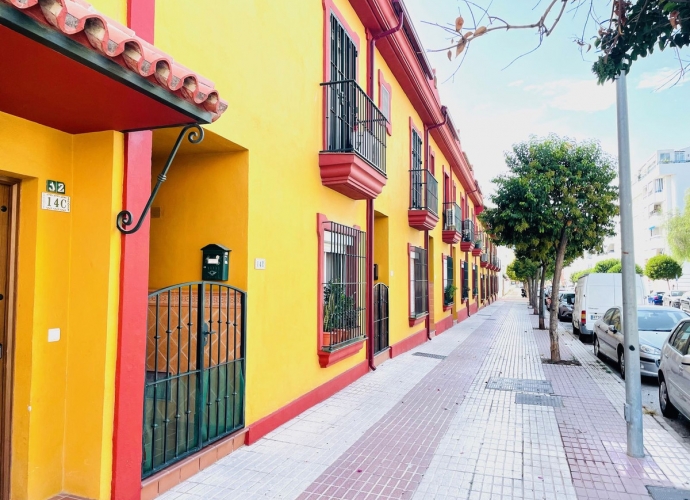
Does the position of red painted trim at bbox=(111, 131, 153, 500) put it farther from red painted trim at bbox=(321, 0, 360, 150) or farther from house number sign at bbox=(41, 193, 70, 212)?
red painted trim at bbox=(321, 0, 360, 150)

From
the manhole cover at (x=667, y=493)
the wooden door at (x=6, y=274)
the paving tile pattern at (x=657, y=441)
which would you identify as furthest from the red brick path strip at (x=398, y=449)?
the wooden door at (x=6, y=274)

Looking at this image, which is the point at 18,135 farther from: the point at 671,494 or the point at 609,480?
the point at 671,494

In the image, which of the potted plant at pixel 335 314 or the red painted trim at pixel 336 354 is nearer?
the red painted trim at pixel 336 354

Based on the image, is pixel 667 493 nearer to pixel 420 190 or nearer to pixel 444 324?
pixel 420 190

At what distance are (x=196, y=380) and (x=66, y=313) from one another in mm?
1365

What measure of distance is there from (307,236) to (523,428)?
3630 millimetres

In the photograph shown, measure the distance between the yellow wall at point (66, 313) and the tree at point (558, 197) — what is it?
8.88m

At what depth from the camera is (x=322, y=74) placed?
6.83 m

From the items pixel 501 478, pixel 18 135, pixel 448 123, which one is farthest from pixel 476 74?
pixel 448 123

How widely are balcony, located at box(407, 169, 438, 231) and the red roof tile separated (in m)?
8.66

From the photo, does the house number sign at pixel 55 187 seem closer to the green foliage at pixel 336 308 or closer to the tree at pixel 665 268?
the green foliage at pixel 336 308

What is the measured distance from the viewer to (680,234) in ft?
115

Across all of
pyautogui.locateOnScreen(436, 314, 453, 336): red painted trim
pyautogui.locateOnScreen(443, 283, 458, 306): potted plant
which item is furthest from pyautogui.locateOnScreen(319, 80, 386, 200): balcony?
pyautogui.locateOnScreen(443, 283, 458, 306): potted plant

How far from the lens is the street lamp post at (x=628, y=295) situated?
479cm
